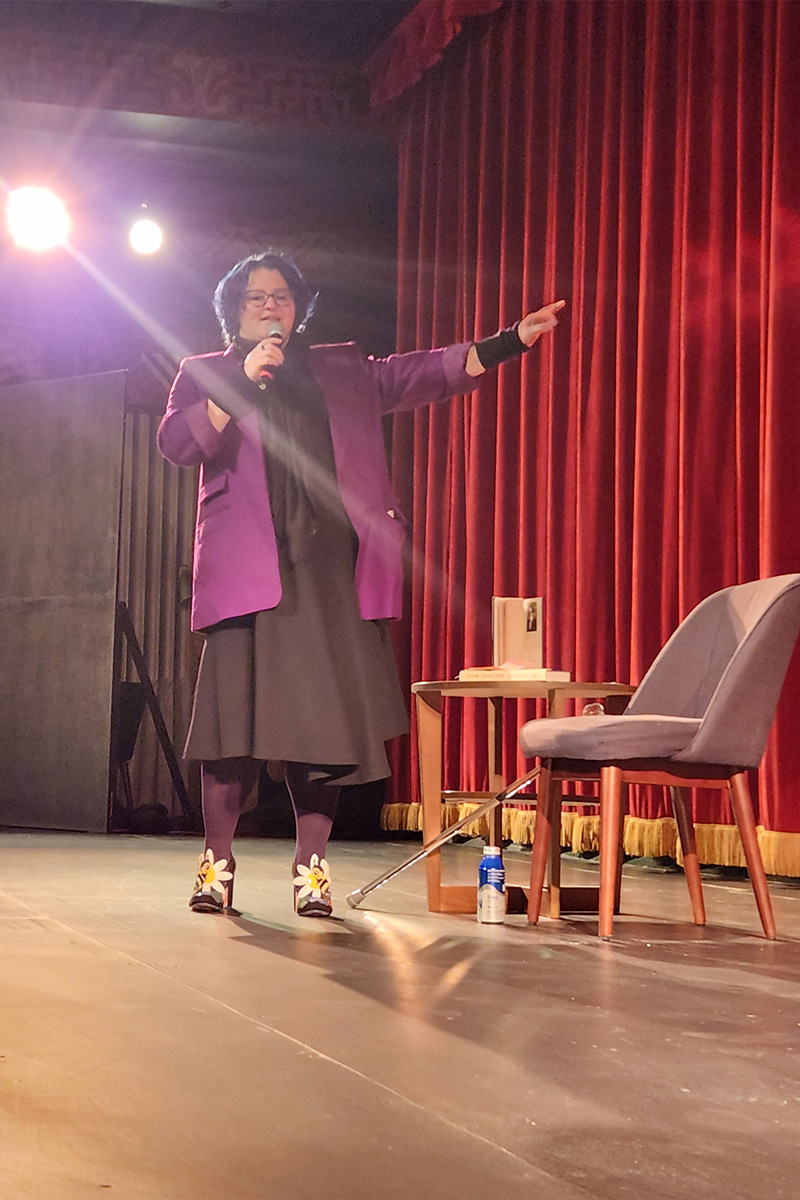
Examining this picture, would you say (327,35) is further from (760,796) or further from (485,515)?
(760,796)

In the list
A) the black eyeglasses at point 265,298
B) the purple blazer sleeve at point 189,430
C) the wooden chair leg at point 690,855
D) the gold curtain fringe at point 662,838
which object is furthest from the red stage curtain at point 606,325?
the purple blazer sleeve at point 189,430

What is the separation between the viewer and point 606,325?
15.9ft

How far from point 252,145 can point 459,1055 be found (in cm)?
552

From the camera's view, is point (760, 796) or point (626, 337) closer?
point (760, 796)

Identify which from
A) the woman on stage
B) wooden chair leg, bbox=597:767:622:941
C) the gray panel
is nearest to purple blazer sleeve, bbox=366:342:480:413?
the woman on stage

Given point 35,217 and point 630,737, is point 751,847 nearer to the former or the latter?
point 630,737

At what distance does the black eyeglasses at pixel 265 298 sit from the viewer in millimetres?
2805

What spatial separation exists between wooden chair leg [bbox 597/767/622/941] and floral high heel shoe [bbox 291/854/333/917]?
547 millimetres

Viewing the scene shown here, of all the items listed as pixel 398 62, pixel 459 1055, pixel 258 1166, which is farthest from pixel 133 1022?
pixel 398 62

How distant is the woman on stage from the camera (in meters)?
2.69

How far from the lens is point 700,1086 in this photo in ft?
4.63

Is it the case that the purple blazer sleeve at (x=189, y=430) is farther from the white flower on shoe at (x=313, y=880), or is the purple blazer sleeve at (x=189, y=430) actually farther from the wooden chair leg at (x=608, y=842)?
the wooden chair leg at (x=608, y=842)

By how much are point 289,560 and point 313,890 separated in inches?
26.1

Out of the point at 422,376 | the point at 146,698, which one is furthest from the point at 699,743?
the point at 146,698
